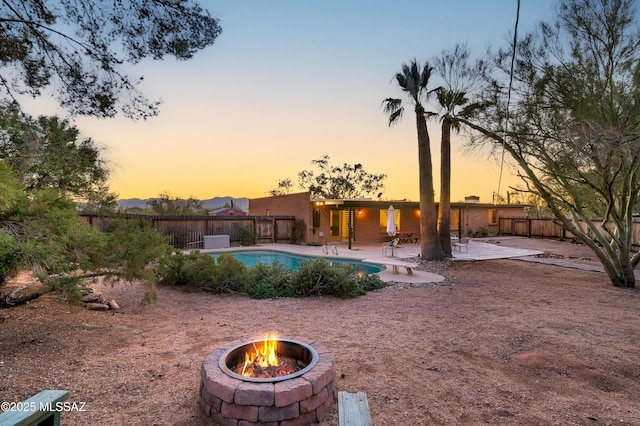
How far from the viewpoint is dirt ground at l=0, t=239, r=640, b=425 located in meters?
2.65

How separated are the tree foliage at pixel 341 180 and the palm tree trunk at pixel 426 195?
21.5 metres

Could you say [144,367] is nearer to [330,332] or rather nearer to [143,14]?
[330,332]

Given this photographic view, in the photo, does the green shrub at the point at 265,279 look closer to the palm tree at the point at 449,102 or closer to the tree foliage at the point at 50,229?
the tree foliage at the point at 50,229

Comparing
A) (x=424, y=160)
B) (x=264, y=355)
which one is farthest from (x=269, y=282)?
(x=424, y=160)

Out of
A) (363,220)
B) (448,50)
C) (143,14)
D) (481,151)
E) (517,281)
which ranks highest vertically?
(448,50)

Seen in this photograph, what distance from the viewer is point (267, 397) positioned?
7.55 feet

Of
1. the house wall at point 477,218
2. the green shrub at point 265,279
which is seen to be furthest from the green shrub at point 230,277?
the house wall at point 477,218

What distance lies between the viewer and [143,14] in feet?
14.8

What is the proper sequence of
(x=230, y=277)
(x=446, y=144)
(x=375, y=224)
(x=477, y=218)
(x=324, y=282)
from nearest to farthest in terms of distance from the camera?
(x=324, y=282) < (x=230, y=277) < (x=446, y=144) < (x=375, y=224) < (x=477, y=218)

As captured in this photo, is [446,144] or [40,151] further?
[446,144]

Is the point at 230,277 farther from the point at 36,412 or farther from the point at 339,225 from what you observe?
the point at 339,225

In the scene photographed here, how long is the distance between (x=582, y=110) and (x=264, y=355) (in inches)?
286

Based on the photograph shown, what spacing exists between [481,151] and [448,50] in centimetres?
422

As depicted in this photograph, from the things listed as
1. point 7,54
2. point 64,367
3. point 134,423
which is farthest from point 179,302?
point 7,54
